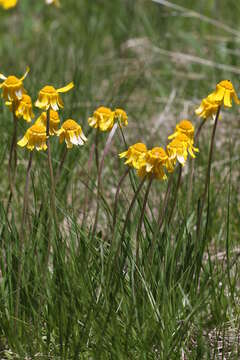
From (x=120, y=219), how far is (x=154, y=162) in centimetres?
41

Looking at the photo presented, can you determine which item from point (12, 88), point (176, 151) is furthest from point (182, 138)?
point (12, 88)

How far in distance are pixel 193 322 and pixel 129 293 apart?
0.19m

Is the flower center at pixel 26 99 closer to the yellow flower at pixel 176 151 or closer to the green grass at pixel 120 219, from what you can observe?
the green grass at pixel 120 219

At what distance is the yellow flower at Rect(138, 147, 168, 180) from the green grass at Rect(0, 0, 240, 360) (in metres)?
0.24

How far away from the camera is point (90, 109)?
3430 mm

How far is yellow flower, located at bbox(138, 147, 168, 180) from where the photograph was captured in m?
1.73

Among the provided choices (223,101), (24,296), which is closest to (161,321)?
(24,296)

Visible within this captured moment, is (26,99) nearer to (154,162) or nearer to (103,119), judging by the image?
(103,119)

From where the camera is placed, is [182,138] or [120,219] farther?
[120,219]

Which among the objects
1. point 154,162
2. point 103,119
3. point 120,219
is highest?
point 103,119

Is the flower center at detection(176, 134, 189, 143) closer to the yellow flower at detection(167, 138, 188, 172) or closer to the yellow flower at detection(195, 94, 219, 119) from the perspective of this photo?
the yellow flower at detection(167, 138, 188, 172)

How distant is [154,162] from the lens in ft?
5.72

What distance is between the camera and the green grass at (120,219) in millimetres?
1849

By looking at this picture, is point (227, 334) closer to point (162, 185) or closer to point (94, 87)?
point (162, 185)
